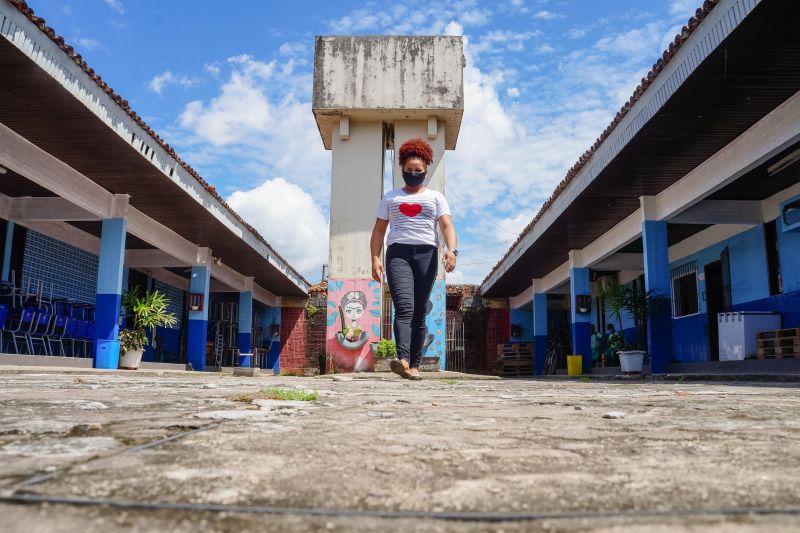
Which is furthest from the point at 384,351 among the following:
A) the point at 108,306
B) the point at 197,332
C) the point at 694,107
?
the point at 694,107

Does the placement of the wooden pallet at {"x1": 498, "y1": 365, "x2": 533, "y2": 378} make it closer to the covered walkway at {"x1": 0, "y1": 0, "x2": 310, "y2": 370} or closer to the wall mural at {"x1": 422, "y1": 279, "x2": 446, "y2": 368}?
the wall mural at {"x1": 422, "y1": 279, "x2": 446, "y2": 368}

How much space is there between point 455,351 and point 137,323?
13.0 metres

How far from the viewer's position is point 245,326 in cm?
2053

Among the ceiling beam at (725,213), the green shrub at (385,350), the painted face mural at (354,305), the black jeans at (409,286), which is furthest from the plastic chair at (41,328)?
the ceiling beam at (725,213)

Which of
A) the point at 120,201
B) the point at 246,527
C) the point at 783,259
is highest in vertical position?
the point at 120,201

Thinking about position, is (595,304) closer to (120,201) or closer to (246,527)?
(120,201)

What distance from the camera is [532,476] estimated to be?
1052 millimetres

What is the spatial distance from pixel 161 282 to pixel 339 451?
18.3 meters

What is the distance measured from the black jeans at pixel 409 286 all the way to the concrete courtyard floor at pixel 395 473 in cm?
304

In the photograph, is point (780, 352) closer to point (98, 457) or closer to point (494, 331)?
point (98, 457)

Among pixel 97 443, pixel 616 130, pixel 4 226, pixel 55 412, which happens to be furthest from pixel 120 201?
pixel 97 443

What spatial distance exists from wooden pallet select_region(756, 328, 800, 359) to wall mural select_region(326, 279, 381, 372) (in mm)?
8030

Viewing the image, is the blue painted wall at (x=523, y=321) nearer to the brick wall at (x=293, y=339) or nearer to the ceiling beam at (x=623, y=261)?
the ceiling beam at (x=623, y=261)

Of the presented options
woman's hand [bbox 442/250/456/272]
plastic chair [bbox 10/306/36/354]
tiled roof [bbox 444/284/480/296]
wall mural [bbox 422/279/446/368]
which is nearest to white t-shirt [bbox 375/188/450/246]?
woman's hand [bbox 442/250/456/272]
